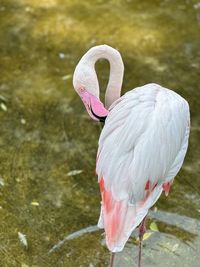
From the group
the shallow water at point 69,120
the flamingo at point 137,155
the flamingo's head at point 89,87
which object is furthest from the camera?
the shallow water at point 69,120

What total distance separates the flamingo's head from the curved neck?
0.17 feet

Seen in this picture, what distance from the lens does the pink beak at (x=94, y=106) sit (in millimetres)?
3166

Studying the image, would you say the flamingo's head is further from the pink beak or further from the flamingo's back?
the flamingo's back

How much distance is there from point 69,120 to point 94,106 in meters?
1.04

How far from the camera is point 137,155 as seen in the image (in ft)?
9.01

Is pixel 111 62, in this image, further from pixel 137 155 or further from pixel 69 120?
pixel 69 120

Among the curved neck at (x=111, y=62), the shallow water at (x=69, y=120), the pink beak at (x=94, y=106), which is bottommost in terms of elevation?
the shallow water at (x=69, y=120)

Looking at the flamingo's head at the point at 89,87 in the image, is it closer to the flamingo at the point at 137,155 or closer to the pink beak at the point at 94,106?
the pink beak at the point at 94,106

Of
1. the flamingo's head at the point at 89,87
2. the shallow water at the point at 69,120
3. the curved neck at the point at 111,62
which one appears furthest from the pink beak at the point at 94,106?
the shallow water at the point at 69,120

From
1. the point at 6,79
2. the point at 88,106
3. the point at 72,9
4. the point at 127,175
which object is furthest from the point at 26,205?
the point at 72,9

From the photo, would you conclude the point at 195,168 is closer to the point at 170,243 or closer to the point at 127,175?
the point at 170,243

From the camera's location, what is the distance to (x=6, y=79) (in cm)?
461

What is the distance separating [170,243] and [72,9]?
2.91 m

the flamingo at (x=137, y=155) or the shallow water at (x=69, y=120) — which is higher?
the flamingo at (x=137, y=155)
